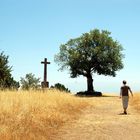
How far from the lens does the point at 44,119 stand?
14.2 m

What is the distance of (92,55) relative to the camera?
2261 inches

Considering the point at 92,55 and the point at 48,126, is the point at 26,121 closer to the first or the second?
the point at 48,126

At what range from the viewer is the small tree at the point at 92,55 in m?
57.0

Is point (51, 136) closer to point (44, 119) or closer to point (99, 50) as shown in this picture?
point (44, 119)

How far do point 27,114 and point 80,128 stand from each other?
2.00 metres

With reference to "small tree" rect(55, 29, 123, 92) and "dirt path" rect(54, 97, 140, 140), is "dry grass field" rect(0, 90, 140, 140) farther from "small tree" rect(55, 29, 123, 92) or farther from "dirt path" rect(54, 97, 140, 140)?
"small tree" rect(55, 29, 123, 92)

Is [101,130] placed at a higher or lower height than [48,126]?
lower

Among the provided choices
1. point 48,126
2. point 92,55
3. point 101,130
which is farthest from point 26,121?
point 92,55

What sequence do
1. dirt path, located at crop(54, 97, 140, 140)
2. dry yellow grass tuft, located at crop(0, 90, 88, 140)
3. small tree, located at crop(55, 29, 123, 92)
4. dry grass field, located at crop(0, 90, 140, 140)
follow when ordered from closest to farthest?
1. dry yellow grass tuft, located at crop(0, 90, 88, 140)
2. dry grass field, located at crop(0, 90, 140, 140)
3. dirt path, located at crop(54, 97, 140, 140)
4. small tree, located at crop(55, 29, 123, 92)

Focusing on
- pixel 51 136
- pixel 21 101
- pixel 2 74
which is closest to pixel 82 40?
pixel 2 74

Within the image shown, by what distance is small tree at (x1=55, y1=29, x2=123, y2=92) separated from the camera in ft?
187

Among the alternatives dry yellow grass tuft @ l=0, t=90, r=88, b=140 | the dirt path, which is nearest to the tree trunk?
dry yellow grass tuft @ l=0, t=90, r=88, b=140

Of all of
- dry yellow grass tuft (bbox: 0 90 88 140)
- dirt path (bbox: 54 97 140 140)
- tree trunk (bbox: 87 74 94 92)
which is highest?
tree trunk (bbox: 87 74 94 92)

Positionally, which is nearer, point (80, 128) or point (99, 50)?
point (80, 128)
